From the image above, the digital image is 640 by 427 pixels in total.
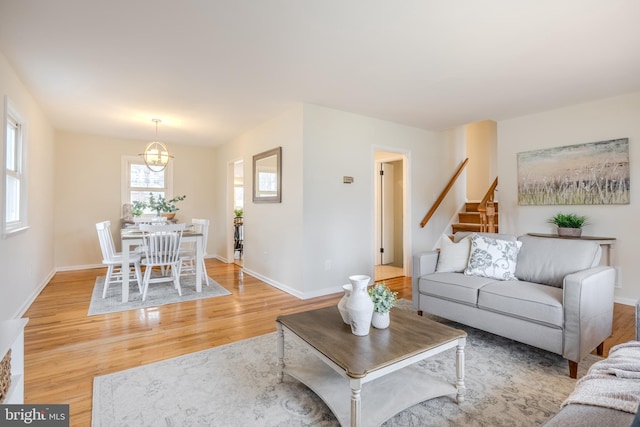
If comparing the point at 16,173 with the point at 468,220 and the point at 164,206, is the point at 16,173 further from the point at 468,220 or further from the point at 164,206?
the point at 468,220

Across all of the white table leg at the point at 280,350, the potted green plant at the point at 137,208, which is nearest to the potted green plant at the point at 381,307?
the white table leg at the point at 280,350

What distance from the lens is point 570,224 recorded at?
386cm

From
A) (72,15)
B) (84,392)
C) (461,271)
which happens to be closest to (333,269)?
(461,271)

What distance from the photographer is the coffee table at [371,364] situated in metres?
1.42

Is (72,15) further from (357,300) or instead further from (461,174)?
(461,174)

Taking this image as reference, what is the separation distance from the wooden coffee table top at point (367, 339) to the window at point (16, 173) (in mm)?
3145

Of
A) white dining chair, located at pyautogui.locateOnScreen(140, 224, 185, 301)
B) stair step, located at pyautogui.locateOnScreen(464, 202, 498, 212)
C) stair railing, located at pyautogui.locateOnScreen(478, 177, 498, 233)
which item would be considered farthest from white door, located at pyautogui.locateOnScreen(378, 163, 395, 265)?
white dining chair, located at pyautogui.locateOnScreen(140, 224, 185, 301)

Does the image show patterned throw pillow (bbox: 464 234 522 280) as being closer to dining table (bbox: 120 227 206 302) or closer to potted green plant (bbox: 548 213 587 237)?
potted green plant (bbox: 548 213 587 237)

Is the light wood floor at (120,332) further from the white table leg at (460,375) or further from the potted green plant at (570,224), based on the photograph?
the white table leg at (460,375)

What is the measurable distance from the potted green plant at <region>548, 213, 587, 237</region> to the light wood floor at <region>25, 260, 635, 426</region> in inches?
36.6

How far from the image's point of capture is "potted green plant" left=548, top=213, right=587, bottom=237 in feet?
12.4

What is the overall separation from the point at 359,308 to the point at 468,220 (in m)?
4.53

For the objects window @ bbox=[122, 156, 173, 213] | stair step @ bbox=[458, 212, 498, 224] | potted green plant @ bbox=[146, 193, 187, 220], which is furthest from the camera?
window @ bbox=[122, 156, 173, 213]

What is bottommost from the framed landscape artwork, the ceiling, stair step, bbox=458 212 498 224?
stair step, bbox=458 212 498 224
